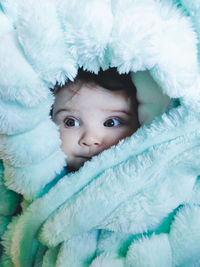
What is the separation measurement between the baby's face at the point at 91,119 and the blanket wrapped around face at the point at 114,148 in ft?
0.29

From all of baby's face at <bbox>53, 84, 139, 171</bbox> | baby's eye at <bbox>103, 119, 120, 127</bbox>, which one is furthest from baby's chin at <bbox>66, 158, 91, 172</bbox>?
baby's eye at <bbox>103, 119, 120, 127</bbox>

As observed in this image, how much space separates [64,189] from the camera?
0.77 m

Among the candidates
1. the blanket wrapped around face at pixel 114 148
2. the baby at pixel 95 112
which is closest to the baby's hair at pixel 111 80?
the baby at pixel 95 112

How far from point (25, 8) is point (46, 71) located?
0.40 ft

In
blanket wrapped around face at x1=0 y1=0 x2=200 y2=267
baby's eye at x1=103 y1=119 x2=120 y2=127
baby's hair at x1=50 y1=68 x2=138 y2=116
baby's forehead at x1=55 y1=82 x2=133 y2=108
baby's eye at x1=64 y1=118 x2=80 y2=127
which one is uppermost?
baby's hair at x1=50 y1=68 x2=138 y2=116

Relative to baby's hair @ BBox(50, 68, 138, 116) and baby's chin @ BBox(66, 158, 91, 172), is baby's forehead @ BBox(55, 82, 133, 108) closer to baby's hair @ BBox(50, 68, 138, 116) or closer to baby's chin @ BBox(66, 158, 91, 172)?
baby's hair @ BBox(50, 68, 138, 116)

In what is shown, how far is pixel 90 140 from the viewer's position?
2.80ft

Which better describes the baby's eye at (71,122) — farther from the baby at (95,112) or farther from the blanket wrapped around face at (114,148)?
the blanket wrapped around face at (114,148)

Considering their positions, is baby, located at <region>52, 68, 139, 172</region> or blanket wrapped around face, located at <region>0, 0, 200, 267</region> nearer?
blanket wrapped around face, located at <region>0, 0, 200, 267</region>

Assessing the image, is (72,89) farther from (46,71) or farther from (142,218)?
(142,218)

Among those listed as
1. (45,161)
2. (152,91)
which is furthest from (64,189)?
(152,91)

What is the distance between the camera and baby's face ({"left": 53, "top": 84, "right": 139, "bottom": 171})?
0.87 meters

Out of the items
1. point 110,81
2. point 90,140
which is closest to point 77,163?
point 90,140

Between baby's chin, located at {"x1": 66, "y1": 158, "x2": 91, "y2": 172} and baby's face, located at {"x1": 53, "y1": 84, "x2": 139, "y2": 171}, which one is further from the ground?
baby's face, located at {"x1": 53, "y1": 84, "x2": 139, "y2": 171}
